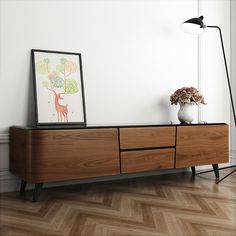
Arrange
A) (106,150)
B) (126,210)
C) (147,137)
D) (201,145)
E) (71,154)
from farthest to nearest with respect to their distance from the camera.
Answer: (201,145) < (147,137) < (106,150) < (71,154) < (126,210)

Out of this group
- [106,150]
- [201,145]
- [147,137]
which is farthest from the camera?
[201,145]

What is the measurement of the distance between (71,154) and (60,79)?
739 mm

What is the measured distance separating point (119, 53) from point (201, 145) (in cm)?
116

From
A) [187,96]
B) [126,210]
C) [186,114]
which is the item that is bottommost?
[126,210]

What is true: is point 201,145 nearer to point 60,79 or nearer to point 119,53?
point 119,53

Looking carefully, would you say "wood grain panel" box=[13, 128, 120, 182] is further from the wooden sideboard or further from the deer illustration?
the deer illustration

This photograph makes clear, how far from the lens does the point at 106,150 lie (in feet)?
8.46

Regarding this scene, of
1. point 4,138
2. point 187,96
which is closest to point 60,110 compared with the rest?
point 4,138

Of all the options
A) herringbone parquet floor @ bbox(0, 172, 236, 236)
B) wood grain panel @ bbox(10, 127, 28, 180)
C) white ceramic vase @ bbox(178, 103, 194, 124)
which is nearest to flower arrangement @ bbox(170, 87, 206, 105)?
white ceramic vase @ bbox(178, 103, 194, 124)

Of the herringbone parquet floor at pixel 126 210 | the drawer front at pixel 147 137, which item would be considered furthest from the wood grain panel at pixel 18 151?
the drawer front at pixel 147 137

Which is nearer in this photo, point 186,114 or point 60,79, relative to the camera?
point 60,79

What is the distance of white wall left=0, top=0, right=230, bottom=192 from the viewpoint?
2.72 meters

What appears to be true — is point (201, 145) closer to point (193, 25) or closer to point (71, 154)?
point (193, 25)

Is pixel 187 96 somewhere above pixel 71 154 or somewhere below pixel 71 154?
above
